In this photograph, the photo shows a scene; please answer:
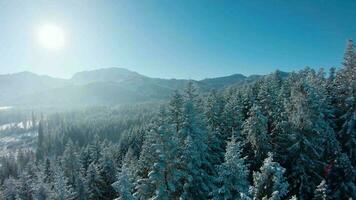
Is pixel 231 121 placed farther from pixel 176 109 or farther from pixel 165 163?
pixel 165 163

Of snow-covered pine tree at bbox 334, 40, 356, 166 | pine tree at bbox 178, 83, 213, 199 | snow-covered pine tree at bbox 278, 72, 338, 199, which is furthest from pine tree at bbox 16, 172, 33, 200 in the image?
snow-covered pine tree at bbox 334, 40, 356, 166

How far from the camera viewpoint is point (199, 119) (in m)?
30.3

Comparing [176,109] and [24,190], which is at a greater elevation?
[176,109]

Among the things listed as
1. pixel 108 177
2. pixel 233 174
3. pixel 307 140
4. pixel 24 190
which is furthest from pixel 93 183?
pixel 307 140

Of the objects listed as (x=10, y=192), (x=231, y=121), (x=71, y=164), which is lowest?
(x=10, y=192)

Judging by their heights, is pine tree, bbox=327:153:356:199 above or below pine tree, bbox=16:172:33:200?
above

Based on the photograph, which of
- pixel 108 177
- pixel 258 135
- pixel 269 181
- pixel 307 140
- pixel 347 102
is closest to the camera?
pixel 269 181

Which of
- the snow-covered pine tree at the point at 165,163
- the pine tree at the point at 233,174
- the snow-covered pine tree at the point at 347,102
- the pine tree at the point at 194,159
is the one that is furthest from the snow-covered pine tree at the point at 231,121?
the pine tree at the point at 233,174

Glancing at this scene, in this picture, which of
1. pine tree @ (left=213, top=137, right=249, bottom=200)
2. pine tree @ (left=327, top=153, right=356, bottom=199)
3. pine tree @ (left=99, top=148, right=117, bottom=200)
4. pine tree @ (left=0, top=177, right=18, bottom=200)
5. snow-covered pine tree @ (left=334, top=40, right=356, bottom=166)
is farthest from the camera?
pine tree @ (left=0, top=177, right=18, bottom=200)

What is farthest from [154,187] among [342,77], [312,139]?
[342,77]

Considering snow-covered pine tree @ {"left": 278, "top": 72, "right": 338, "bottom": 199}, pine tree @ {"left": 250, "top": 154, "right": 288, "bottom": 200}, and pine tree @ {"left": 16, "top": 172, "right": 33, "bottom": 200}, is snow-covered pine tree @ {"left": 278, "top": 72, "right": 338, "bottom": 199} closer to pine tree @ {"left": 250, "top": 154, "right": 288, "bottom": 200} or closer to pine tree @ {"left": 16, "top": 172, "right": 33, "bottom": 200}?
pine tree @ {"left": 250, "top": 154, "right": 288, "bottom": 200}

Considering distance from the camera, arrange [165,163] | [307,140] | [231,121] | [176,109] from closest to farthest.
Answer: [165,163] → [307,140] → [176,109] → [231,121]

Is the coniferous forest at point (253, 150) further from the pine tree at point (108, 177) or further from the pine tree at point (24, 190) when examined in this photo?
the pine tree at point (24, 190)

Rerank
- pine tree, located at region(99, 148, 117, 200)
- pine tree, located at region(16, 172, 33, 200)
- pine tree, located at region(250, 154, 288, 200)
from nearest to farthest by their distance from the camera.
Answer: pine tree, located at region(250, 154, 288, 200), pine tree, located at region(99, 148, 117, 200), pine tree, located at region(16, 172, 33, 200)
